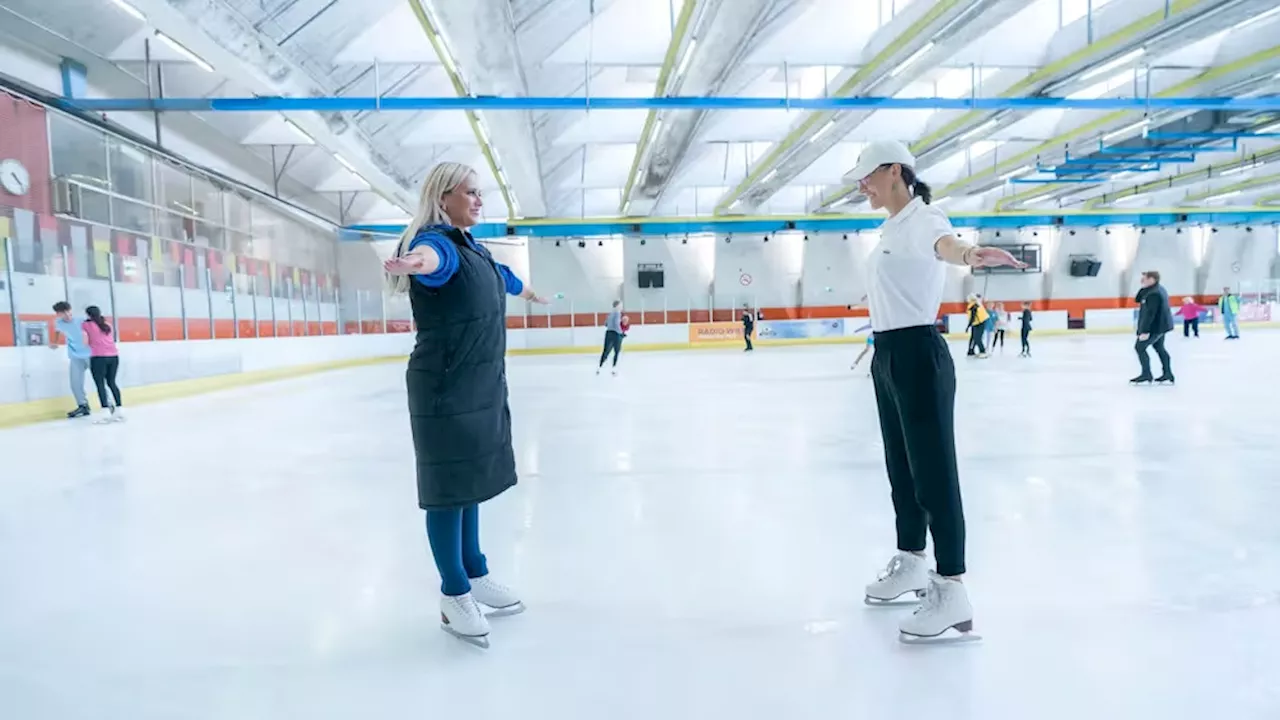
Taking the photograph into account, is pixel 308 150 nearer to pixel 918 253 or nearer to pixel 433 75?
pixel 433 75

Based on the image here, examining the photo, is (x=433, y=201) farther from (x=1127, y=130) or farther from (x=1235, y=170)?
(x=1235, y=170)

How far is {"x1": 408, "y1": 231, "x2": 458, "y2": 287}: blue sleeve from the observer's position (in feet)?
6.51

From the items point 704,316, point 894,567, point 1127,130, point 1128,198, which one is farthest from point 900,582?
point 1128,198

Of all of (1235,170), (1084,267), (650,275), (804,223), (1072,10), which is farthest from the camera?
(1084,267)

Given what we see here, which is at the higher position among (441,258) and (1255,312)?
(441,258)

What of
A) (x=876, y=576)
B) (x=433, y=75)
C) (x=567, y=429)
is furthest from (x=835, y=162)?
(x=876, y=576)

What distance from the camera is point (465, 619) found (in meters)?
2.22

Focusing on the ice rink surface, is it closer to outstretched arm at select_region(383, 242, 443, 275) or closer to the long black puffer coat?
the long black puffer coat

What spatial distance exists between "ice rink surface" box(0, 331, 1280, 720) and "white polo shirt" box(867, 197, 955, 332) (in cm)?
95

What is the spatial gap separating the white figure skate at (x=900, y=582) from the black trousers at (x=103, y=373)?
8782mm

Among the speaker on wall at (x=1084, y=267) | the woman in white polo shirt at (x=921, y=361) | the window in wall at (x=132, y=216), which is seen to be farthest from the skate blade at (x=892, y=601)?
the speaker on wall at (x=1084, y=267)

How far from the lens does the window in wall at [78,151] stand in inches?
429

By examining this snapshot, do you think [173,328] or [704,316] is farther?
[704,316]

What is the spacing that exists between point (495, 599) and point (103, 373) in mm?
8064
